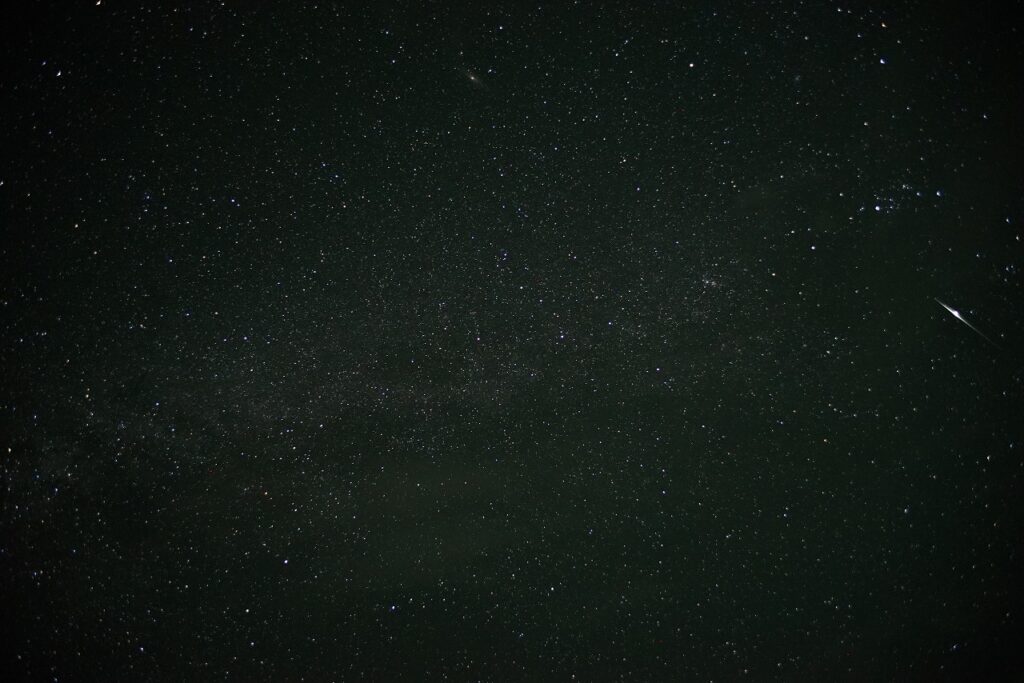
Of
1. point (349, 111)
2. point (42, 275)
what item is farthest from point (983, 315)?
point (42, 275)

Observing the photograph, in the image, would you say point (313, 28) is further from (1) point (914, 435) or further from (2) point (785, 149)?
(1) point (914, 435)

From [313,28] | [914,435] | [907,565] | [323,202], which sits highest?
[313,28]

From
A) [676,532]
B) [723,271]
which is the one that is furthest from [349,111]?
[676,532]

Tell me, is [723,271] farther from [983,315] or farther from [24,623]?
[24,623]

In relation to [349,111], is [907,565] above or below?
below

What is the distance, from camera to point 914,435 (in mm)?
785

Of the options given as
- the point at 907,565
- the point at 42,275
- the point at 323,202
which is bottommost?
the point at 907,565

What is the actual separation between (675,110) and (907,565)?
0.79m

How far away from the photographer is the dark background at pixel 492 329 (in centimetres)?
74

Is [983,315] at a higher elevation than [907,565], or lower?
higher

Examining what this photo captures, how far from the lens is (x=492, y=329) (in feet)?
2.54

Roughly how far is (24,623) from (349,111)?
0.91 meters

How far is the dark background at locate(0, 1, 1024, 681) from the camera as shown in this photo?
2.43 ft

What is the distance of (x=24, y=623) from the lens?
776 millimetres
